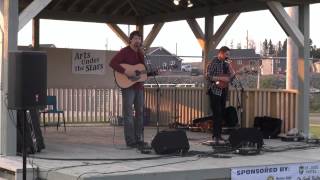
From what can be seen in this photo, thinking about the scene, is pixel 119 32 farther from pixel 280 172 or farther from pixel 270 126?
pixel 280 172

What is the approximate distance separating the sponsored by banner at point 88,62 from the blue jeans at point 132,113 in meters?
4.83

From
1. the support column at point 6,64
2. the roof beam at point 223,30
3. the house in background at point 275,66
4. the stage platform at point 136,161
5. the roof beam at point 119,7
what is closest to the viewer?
the stage platform at point 136,161

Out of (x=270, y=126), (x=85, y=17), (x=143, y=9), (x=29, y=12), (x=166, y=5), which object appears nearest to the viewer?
(x=29, y=12)

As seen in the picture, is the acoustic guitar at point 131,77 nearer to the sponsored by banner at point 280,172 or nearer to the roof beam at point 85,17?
the sponsored by banner at point 280,172

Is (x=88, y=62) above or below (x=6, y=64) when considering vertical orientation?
above

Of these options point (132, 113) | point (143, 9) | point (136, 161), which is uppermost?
point (143, 9)

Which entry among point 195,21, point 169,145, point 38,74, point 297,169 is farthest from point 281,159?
point 195,21

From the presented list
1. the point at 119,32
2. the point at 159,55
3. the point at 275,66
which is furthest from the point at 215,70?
the point at 275,66

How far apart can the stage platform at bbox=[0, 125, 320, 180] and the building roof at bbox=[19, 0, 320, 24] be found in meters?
3.35

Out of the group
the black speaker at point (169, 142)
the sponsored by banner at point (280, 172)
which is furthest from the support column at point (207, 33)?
the sponsored by banner at point (280, 172)

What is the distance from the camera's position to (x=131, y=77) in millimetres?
8297

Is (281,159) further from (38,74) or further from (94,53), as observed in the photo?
(94,53)

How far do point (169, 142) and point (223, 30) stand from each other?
4.85 m

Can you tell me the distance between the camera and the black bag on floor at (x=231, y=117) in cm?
1077
